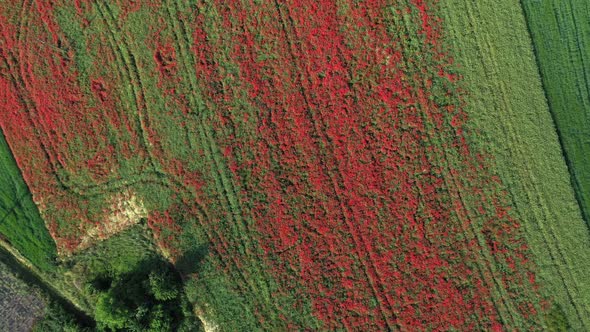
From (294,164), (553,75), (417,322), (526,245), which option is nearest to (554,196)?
(526,245)

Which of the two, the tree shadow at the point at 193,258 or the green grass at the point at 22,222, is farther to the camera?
the green grass at the point at 22,222

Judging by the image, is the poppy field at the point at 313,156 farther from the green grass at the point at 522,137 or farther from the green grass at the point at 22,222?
the green grass at the point at 22,222

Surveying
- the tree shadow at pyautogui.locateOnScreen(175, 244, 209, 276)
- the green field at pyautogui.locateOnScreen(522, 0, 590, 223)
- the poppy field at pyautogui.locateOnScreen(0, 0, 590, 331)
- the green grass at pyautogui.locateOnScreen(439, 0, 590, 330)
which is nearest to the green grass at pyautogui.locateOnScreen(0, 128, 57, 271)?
the poppy field at pyautogui.locateOnScreen(0, 0, 590, 331)

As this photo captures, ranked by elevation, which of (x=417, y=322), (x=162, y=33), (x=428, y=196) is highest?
(x=162, y=33)

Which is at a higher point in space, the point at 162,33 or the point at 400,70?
the point at 162,33

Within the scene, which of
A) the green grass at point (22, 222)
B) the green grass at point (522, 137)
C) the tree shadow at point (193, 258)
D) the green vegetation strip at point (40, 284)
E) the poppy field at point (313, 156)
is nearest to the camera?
the green grass at point (522, 137)

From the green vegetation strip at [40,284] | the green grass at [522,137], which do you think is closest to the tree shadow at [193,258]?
the green vegetation strip at [40,284]

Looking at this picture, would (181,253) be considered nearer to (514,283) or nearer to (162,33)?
(162,33)
